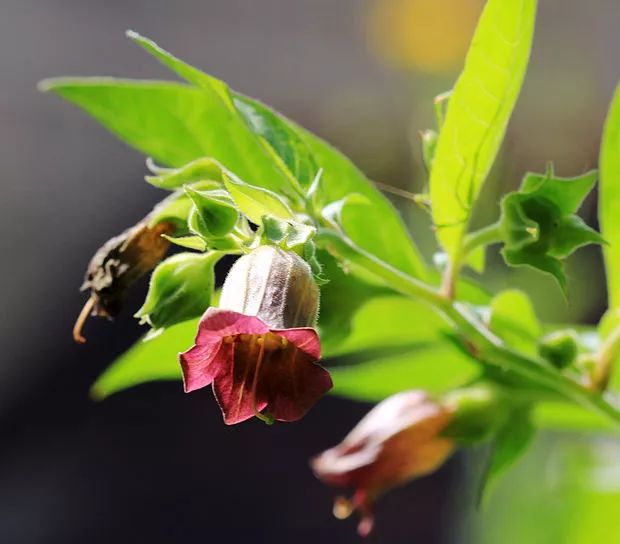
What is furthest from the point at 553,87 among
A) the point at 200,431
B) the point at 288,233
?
the point at 288,233

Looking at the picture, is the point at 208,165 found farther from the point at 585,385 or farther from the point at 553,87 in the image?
the point at 553,87

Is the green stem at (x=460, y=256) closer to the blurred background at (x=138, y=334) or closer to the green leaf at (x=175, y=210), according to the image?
the green leaf at (x=175, y=210)

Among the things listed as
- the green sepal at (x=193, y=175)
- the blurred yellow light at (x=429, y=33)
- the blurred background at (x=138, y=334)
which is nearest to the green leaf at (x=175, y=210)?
the green sepal at (x=193, y=175)

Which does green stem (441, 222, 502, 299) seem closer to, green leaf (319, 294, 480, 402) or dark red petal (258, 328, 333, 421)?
green leaf (319, 294, 480, 402)

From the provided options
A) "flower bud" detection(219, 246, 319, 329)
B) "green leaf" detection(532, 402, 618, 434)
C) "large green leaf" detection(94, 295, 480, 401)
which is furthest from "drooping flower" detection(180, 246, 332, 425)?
"green leaf" detection(532, 402, 618, 434)

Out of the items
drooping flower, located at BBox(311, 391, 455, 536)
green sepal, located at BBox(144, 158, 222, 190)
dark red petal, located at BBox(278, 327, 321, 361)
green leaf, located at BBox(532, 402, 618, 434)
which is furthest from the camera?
green leaf, located at BBox(532, 402, 618, 434)

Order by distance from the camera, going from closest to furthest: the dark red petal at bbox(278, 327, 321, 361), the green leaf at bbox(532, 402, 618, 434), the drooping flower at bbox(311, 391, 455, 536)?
the dark red petal at bbox(278, 327, 321, 361) < the drooping flower at bbox(311, 391, 455, 536) < the green leaf at bbox(532, 402, 618, 434)
